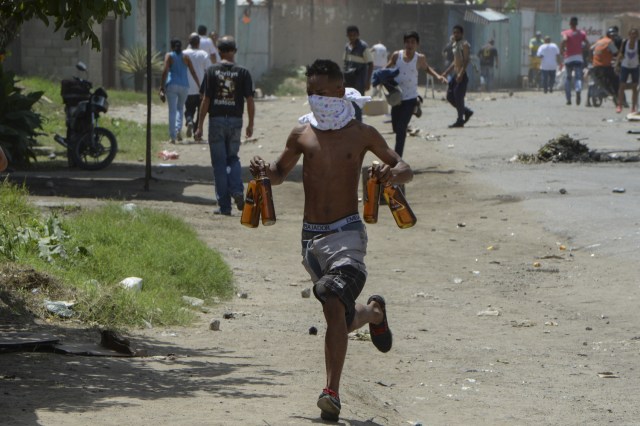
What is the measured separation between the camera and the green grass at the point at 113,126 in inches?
780

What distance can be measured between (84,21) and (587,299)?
4.74m

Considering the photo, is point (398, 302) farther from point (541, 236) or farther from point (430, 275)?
point (541, 236)

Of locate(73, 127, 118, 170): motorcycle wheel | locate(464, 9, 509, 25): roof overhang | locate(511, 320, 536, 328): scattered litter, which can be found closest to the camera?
locate(511, 320, 536, 328): scattered litter

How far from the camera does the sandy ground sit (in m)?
6.36

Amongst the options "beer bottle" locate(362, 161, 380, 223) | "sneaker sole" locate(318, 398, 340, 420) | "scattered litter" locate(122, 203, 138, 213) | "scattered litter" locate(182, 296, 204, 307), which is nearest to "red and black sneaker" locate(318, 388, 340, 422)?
"sneaker sole" locate(318, 398, 340, 420)

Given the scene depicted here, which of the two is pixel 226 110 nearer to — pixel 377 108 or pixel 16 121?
pixel 16 121

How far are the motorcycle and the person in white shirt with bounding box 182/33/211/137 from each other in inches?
144

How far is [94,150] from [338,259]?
11.3m

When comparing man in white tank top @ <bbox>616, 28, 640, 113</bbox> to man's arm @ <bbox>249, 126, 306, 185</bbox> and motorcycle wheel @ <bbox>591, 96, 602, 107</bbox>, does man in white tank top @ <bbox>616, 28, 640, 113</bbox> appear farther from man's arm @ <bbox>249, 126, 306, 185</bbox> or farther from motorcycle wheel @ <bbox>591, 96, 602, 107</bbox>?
man's arm @ <bbox>249, 126, 306, 185</bbox>

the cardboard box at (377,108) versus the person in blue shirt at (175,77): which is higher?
the person in blue shirt at (175,77)

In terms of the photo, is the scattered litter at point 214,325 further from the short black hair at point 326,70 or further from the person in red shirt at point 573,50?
the person in red shirt at point 573,50

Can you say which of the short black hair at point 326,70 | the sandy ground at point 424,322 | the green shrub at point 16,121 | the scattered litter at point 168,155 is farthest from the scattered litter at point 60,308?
the scattered litter at point 168,155

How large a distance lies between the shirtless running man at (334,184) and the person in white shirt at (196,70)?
47.0ft

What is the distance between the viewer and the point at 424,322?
31.0 ft
